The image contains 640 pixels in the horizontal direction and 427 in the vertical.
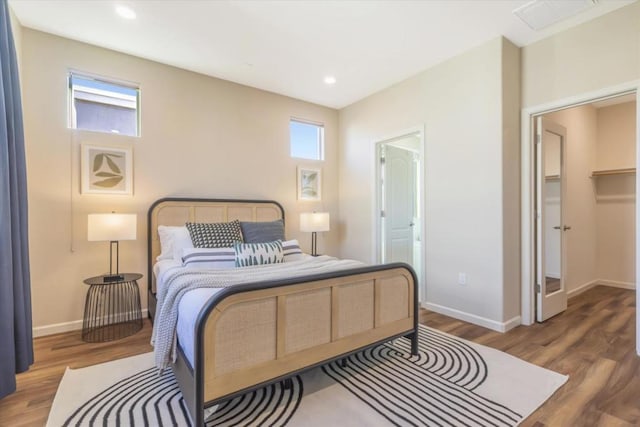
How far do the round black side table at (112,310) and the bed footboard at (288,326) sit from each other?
1.62 metres

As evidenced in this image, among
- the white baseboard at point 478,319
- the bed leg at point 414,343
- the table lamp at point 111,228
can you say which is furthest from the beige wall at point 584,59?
the table lamp at point 111,228

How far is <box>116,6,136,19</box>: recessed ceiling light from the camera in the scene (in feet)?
8.21

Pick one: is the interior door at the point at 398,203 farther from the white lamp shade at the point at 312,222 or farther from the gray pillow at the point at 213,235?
the gray pillow at the point at 213,235

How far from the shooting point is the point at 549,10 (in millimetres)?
2527

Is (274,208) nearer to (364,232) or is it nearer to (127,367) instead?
(364,232)

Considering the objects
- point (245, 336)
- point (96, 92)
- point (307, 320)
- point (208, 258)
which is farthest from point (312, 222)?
point (96, 92)

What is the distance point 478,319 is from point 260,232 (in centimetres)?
249

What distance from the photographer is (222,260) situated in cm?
282

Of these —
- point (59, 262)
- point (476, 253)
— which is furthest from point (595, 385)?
point (59, 262)

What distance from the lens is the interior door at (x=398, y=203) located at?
4.42 metres

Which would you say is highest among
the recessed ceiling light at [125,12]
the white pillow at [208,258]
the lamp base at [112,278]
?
the recessed ceiling light at [125,12]

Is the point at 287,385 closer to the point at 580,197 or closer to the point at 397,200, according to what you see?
the point at 397,200

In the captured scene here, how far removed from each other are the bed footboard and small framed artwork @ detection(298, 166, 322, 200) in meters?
2.48

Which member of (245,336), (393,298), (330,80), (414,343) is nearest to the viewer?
(245,336)
